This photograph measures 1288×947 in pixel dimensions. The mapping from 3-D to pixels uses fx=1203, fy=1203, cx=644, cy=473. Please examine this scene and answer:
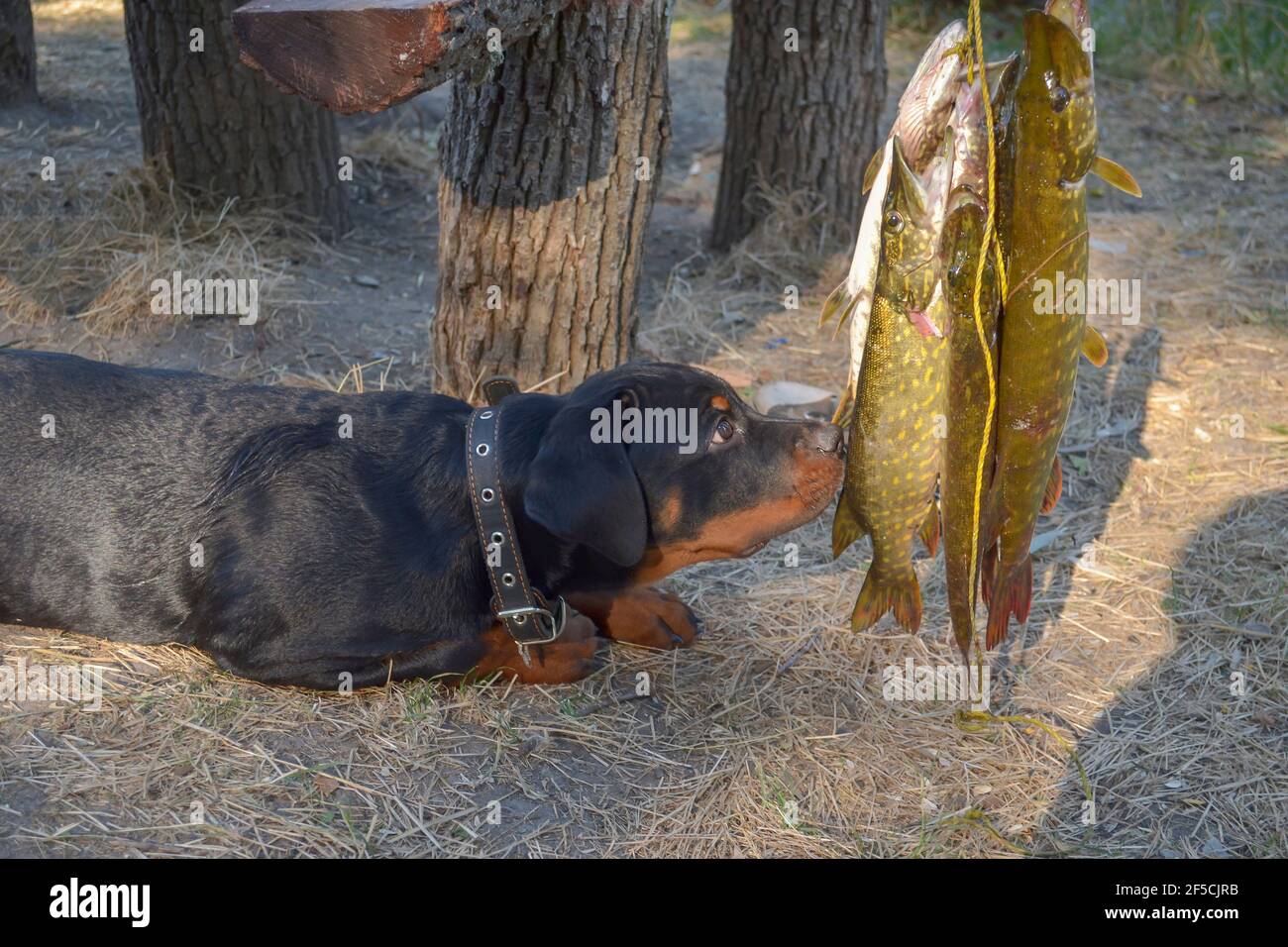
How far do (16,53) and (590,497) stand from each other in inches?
259

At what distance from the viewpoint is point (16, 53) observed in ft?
25.8

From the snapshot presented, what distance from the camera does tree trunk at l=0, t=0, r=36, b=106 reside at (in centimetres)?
778

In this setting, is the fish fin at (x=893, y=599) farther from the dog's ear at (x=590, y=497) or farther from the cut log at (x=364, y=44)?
the cut log at (x=364, y=44)

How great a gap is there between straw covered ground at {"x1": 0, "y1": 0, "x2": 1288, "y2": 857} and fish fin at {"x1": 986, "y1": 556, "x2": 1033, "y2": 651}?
1.76ft

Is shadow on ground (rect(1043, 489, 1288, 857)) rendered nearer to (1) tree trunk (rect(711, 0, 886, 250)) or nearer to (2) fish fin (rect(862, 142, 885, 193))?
(2) fish fin (rect(862, 142, 885, 193))

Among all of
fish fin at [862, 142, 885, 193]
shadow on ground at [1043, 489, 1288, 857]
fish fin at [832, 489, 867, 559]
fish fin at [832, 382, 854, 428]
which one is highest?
fish fin at [862, 142, 885, 193]

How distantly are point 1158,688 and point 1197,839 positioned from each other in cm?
70

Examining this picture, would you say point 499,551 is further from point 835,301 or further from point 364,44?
point 364,44

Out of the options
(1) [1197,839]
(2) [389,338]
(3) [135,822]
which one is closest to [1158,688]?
(1) [1197,839]

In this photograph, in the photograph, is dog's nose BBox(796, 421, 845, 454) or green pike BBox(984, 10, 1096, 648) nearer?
green pike BBox(984, 10, 1096, 648)

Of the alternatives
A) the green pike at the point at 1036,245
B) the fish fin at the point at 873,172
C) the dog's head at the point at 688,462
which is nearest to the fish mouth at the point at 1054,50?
the green pike at the point at 1036,245

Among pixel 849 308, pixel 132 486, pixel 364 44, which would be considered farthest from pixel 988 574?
pixel 132 486

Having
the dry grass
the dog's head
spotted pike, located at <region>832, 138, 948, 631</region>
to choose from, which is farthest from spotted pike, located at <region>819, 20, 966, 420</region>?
the dry grass
